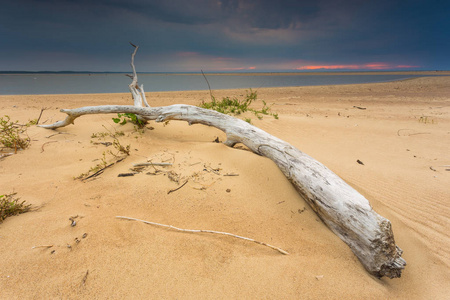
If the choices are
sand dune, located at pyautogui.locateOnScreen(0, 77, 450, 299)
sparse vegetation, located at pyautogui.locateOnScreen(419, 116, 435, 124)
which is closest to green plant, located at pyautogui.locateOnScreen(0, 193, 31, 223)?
sand dune, located at pyautogui.locateOnScreen(0, 77, 450, 299)

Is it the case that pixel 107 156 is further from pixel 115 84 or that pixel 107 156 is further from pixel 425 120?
pixel 115 84

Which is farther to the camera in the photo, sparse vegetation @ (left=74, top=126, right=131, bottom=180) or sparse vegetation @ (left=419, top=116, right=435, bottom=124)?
sparse vegetation @ (left=419, top=116, right=435, bottom=124)

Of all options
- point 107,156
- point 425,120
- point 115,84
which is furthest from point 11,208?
point 115,84

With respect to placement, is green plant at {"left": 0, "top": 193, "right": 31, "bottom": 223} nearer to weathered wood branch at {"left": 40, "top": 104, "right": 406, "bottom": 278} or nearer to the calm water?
weathered wood branch at {"left": 40, "top": 104, "right": 406, "bottom": 278}

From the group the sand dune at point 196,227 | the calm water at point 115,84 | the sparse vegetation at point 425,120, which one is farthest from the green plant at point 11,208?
the calm water at point 115,84

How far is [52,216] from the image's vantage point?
210 centimetres

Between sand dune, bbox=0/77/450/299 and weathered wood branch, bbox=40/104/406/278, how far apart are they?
11 centimetres

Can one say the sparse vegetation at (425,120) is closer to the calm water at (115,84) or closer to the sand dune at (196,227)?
the sand dune at (196,227)

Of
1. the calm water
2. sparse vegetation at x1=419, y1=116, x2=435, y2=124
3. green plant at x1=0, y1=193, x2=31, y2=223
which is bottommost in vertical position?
the calm water

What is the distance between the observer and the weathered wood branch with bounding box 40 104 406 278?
172 centimetres

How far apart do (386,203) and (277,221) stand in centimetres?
180

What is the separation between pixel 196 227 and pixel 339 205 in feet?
4.63

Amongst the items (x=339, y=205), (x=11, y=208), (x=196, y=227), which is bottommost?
(x=196, y=227)

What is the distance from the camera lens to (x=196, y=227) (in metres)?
2.09
